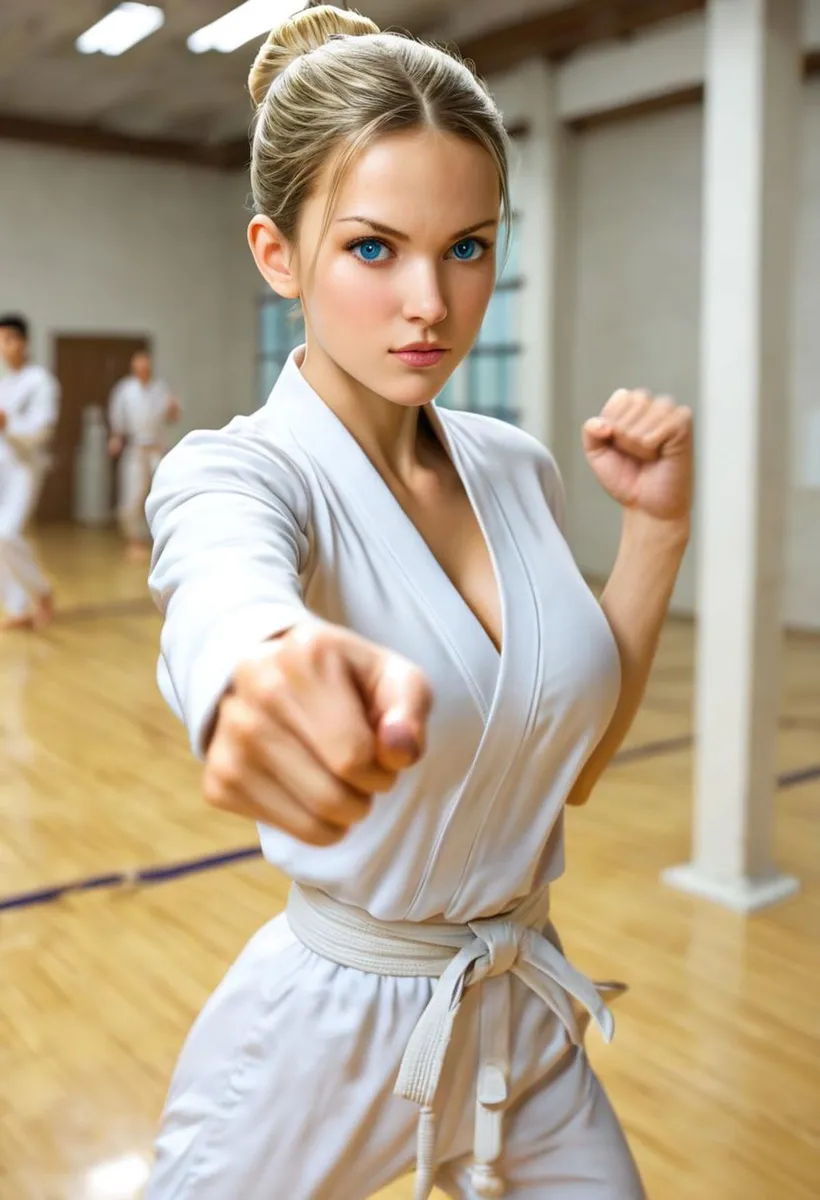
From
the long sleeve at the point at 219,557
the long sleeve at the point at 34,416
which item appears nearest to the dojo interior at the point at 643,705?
the long sleeve at the point at 219,557

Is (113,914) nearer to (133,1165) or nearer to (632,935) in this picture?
(133,1165)

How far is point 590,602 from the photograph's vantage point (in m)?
0.95

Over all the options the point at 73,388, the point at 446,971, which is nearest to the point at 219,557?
the point at 446,971

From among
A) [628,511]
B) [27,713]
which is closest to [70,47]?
[27,713]

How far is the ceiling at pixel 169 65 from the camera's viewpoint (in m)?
5.82

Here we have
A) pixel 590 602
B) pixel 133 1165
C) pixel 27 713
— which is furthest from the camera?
pixel 27 713

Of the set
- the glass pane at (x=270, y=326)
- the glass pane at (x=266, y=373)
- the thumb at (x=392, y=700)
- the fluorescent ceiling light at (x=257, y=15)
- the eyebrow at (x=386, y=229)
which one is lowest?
the thumb at (x=392, y=700)

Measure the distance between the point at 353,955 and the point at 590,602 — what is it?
342 millimetres

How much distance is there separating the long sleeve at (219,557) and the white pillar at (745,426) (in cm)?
201

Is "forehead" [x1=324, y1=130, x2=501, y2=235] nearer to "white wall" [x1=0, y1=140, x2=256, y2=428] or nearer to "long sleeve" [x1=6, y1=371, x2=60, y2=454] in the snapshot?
"long sleeve" [x1=6, y1=371, x2=60, y2=454]

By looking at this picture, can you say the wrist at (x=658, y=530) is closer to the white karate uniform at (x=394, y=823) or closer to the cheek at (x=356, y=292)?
the white karate uniform at (x=394, y=823)

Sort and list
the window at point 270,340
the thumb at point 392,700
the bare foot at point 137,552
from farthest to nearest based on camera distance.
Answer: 1. the window at point 270,340
2. the bare foot at point 137,552
3. the thumb at point 392,700

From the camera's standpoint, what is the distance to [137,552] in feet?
28.5

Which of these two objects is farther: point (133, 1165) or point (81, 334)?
point (81, 334)
